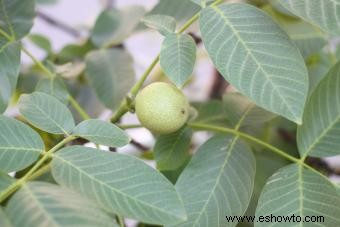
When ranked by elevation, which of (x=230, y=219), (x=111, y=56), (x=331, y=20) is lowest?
(x=230, y=219)

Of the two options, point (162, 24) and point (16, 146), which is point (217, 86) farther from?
point (16, 146)

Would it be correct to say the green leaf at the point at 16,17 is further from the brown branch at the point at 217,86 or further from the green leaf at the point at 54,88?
the brown branch at the point at 217,86

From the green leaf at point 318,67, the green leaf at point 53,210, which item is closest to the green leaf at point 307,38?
the green leaf at point 318,67

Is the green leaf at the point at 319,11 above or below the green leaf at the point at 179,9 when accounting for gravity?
above

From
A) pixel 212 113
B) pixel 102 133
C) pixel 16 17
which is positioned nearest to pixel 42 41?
A: pixel 16 17

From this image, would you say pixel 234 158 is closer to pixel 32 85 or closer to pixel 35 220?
pixel 35 220

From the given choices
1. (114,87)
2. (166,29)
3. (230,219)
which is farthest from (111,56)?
(230,219)

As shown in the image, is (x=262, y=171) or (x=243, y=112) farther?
(x=262, y=171)
